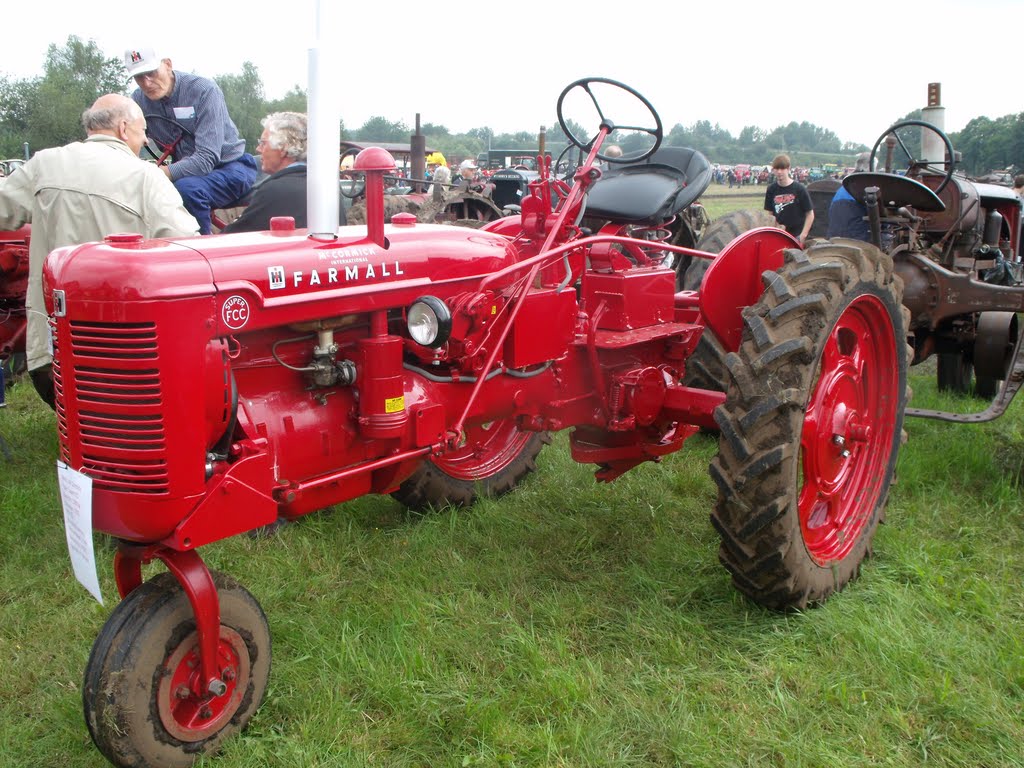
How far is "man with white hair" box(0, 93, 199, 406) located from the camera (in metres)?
3.64

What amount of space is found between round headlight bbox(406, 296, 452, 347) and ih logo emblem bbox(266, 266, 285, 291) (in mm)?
388

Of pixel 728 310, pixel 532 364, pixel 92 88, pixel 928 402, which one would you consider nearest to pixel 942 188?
pixel 928 402

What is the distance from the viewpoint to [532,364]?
316 cm

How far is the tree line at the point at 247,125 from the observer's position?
42.7 meters

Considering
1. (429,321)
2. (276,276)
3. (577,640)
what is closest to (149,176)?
(276,276)

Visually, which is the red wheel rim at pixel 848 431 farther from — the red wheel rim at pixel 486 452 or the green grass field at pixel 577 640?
the red wheel rim at pixel 486 452

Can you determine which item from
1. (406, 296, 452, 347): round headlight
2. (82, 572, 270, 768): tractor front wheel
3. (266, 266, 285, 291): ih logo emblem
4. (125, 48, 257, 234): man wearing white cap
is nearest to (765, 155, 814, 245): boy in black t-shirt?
(125, 48, 257, 234): man wearing white cap

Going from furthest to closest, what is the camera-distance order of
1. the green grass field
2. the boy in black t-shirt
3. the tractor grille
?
the boy in black t-shirt, the green grass field, the tractor grille

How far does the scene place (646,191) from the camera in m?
4.02

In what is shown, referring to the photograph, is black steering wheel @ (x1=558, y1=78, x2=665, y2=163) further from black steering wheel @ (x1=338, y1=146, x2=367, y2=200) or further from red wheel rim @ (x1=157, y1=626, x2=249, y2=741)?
red wheel rim @ (x1=157, y1=626, x2=249, y2=741)

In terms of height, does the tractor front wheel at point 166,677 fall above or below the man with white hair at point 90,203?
below

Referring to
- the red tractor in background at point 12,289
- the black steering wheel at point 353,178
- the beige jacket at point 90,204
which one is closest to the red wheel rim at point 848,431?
the black steering wheel at point 353,178

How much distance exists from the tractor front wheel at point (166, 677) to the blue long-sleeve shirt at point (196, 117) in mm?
2998

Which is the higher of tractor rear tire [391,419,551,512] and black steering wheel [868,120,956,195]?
black steering wheel [868,120,956,195]
